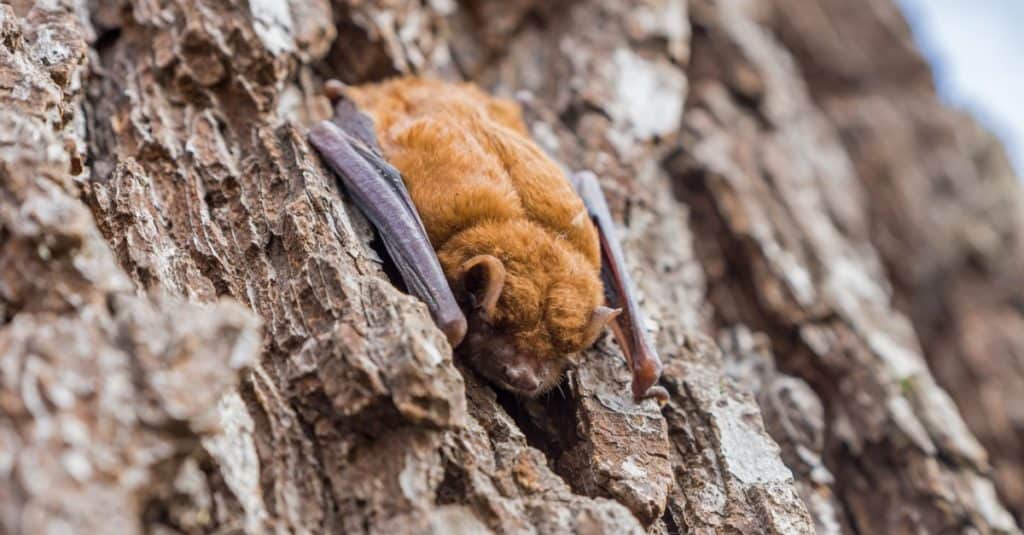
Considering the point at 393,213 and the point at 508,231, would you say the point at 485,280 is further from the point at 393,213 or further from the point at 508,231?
the point at 393,213

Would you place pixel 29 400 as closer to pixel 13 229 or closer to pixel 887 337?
pixel 13 229

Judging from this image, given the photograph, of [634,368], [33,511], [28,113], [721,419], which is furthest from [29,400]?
[721,419]

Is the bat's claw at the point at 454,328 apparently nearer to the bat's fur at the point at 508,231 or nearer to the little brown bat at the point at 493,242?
the little brown bat at the point at 493,242

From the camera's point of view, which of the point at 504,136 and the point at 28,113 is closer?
the point at 28,113

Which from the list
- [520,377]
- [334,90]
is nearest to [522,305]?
[520,377]

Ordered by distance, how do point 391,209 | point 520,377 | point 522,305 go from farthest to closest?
point 391,209, point 522,305, point 520,377

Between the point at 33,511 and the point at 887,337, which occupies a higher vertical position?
the point at 887,337

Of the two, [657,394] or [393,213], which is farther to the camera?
[657,394]
